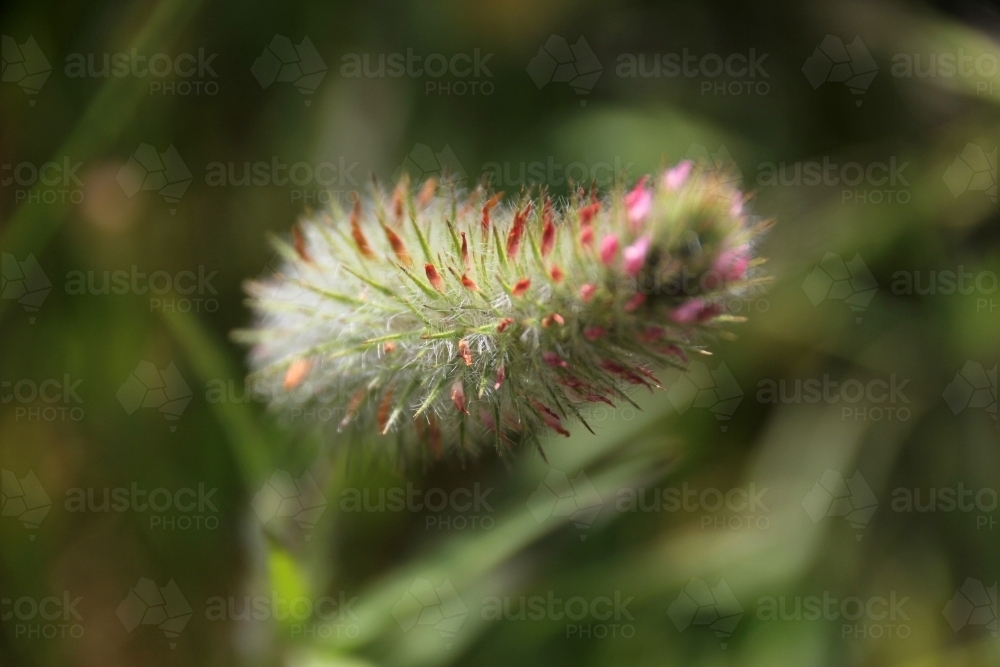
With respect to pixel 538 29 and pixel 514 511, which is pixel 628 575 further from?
pixel 538 29

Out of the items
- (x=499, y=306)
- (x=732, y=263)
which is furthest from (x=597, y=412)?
(x=732, y=263)

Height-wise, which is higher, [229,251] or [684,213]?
[229,251]

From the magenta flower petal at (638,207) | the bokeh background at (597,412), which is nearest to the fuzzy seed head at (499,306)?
the magenta flower petal at (638,207)

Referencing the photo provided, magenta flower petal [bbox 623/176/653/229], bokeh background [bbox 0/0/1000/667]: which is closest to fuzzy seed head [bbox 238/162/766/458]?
magenta flower petal [bbox 623/176/653/229]

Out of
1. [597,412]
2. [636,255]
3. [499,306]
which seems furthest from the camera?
[597,412]

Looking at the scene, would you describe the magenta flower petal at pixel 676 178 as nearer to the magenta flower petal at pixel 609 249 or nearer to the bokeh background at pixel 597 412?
the magenta flower petal at pixel 609 249

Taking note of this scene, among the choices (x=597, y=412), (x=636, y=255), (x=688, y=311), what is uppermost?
(x=636, y=255)

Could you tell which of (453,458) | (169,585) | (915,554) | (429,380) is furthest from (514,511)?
(915,554)

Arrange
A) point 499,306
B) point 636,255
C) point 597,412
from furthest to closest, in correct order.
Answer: point 597,412, point 499,306, point 636,255

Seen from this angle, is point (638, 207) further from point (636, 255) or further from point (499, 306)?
point (499, 306)
